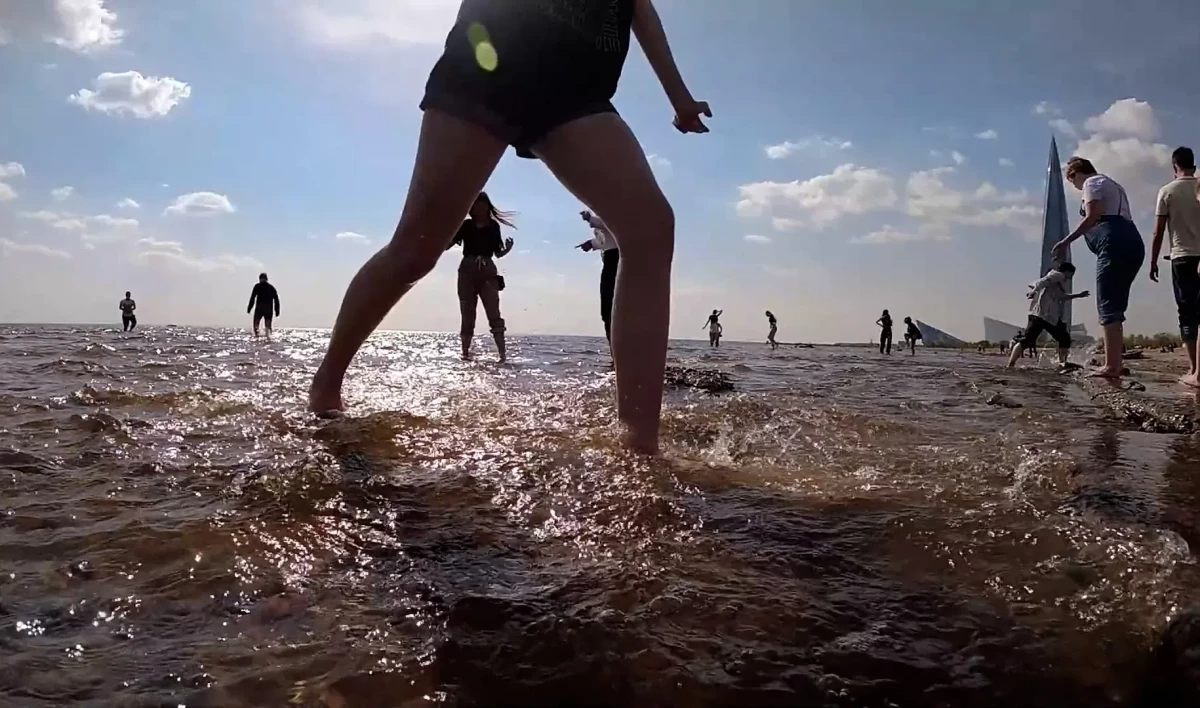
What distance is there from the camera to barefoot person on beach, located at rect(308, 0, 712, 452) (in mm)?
2391

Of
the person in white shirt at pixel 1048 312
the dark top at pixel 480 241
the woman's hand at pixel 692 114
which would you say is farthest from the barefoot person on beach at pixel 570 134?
the person in white shirt at pixel 1048 312

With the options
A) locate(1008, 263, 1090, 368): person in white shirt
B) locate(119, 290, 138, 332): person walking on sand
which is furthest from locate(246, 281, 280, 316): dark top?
locate(1008, 263, 1090, 368): person in white shirt

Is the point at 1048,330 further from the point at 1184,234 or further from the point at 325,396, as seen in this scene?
the point at 325,396

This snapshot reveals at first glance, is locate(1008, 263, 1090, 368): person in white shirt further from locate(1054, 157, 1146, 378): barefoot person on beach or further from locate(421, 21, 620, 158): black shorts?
locate(421, 21, 620, 158): black shorts

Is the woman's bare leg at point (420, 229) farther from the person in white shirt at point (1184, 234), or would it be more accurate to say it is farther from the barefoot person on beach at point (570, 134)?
the person in white shirt at point (1184, 234)

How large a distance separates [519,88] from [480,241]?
21.6ft

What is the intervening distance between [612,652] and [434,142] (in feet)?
6.29

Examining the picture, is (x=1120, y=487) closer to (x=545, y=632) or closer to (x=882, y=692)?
(x=882, y=692)

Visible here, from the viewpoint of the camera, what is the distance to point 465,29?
8.13ft

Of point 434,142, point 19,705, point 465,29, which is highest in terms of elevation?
point 465,29

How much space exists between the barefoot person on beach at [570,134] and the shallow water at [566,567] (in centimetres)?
35

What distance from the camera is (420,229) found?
2611mm

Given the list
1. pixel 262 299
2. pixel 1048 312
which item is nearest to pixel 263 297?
pixel 262 299

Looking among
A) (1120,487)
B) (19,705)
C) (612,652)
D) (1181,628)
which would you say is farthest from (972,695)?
(1120,487)
